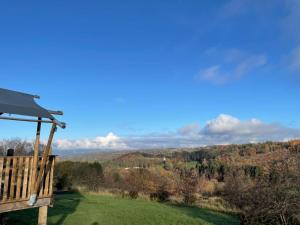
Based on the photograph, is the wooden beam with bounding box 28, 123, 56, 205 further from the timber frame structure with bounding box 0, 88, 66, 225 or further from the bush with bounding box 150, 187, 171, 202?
the bush with bounding box 150, 187, 171, 202

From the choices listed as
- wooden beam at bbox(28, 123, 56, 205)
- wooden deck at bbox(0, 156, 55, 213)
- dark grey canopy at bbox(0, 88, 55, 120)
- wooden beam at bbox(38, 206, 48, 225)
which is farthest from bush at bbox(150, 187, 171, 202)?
dark grey canopy at bbox(0, 88, 55, 120)

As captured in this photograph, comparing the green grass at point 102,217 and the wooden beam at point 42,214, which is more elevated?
the wooden beam at point 42,214

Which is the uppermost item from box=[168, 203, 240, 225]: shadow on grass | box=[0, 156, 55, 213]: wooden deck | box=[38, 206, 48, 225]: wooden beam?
box=[0, 156, 55, 213]: wooden deck

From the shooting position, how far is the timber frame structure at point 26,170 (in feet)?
27.2

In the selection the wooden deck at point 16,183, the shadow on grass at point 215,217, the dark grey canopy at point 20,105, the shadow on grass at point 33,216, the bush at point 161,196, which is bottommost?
the shadow on grass at point 215,217

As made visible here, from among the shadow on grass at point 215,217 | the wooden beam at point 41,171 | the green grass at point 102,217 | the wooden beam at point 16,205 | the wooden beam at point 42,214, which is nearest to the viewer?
the wooden beam at point 16,205

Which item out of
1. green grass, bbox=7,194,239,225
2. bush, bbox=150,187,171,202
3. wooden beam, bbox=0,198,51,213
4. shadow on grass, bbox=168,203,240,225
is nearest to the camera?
wooden beam, bbox=0,198,51,213

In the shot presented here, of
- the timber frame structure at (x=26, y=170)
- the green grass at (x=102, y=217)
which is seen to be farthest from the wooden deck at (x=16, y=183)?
the green grass at (x=102, y=217)

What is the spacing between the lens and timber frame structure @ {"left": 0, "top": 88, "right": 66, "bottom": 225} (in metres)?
8.28

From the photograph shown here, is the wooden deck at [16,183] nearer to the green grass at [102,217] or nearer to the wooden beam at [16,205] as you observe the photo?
the wooden beam at [16,205]

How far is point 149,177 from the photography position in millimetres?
35656

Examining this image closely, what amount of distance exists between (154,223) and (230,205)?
32.4ft

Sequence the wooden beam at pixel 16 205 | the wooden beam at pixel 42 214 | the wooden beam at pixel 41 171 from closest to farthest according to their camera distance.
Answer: the wooden beam at pixel 16 205, the wooden beam at pixel 41 171, the wooden beam at pixel 42 214

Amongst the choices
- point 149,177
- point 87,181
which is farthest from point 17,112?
point 149,177
